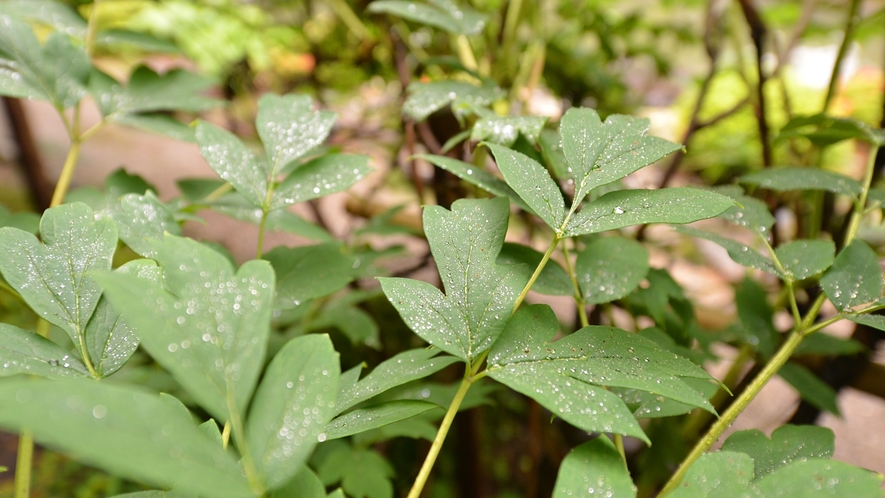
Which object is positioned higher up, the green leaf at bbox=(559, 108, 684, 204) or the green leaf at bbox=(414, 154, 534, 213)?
the green leaf at bbox=(559, 108, 684, 204)

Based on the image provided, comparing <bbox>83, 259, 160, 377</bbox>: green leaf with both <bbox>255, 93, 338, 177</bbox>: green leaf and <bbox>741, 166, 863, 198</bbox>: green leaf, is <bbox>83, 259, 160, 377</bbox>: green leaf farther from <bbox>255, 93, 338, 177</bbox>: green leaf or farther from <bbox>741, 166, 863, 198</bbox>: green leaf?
<bbox>741, 166, 863, 198</bbox>: green leaf

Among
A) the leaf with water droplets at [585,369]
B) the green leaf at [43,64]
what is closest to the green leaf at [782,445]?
the leaf with water droplets at [585,369]

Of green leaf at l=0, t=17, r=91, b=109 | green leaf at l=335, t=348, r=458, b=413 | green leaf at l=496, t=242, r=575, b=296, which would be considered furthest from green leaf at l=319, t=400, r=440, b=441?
green leaf at l=0, t=17, r=91, b=109

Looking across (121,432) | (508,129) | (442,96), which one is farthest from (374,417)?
(442,96)

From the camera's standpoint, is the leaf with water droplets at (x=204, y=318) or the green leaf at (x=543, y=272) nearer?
the leaf with water droplets at (x=204, y=318)

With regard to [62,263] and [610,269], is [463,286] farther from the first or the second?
[62,263]

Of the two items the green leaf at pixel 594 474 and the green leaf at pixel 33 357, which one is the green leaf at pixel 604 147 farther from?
the green leaf at pixel 33 357

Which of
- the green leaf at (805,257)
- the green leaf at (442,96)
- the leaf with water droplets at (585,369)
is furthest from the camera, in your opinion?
the green leaf at (442,96)
